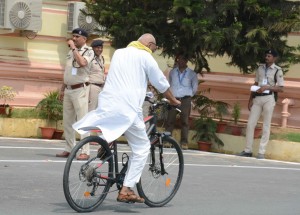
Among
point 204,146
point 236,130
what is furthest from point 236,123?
point 204,146

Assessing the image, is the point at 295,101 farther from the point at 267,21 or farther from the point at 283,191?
the point at 283,191

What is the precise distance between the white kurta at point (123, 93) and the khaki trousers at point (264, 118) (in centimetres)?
673

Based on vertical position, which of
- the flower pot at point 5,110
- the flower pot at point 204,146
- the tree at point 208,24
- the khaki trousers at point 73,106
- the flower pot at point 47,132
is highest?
the tree at point 208,24

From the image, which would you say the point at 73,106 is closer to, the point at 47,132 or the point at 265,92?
the point at 47,132

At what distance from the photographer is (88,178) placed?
847 cm

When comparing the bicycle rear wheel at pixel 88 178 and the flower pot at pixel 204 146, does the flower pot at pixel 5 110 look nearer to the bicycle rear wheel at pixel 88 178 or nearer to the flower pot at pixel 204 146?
the flower pot at pixel 204 146

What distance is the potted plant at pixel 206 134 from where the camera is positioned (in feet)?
53.7

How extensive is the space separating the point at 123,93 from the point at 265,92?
23.8 ft

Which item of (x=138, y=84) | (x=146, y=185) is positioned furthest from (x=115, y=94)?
(x=146, y=185)

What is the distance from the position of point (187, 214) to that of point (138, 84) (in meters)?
1.46

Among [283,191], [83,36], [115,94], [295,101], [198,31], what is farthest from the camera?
[295,101]

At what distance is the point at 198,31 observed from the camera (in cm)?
1543

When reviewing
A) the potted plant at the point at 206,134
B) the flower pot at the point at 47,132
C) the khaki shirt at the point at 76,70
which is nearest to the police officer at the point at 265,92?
the potted plant at the point at 206,134

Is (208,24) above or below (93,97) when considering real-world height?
above
